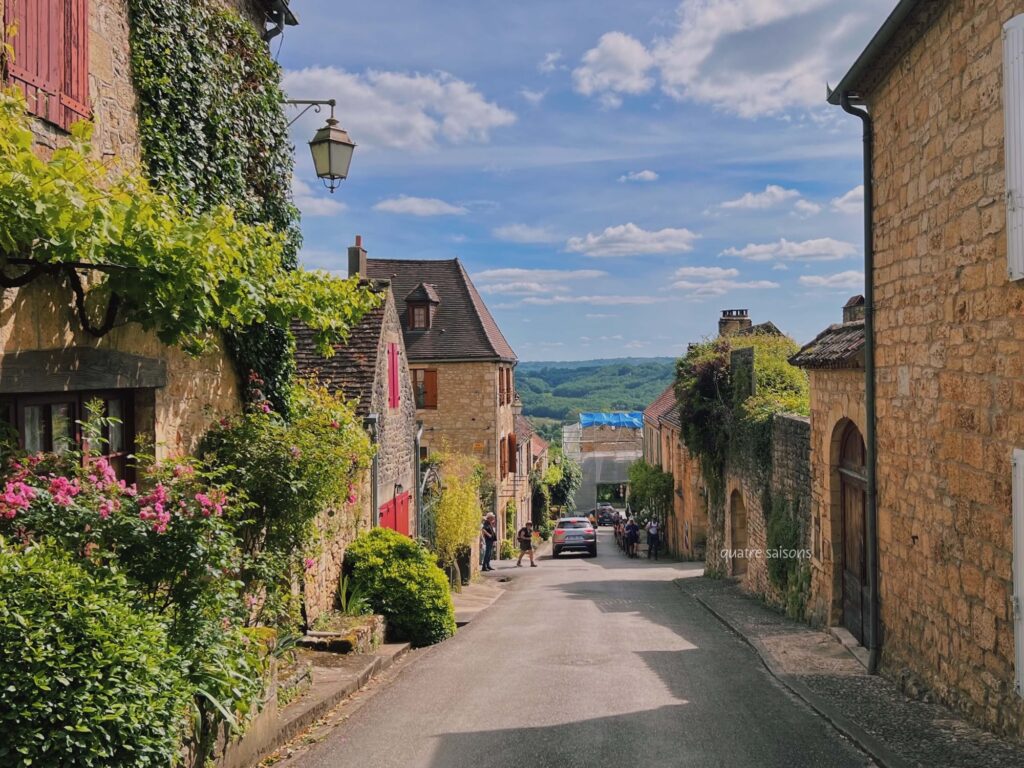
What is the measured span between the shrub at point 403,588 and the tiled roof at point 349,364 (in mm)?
2428

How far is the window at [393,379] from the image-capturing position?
14914mm

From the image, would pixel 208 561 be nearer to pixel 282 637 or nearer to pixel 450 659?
pixel 282 637

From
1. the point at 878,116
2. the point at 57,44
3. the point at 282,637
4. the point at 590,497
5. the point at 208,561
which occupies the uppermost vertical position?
the point at 878,116

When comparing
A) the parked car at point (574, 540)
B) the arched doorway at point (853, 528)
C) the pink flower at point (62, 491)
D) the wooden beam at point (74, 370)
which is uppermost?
the wooden beam at point (74, 370)

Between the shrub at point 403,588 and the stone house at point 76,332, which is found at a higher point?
the stone house at point 76,332

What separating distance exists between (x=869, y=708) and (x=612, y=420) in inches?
2803

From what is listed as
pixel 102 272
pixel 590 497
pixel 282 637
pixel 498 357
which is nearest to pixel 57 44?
pixel 102 272

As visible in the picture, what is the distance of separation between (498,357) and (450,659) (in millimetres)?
19067

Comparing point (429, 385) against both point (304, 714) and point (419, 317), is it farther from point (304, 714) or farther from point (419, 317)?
point (304, 714)

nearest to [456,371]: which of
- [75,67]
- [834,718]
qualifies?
[834,718]

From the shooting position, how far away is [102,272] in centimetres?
561

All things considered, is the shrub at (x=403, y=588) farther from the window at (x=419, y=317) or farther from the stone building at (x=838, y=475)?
the window at (x=419, y=317)

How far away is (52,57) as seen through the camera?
5.29 meters

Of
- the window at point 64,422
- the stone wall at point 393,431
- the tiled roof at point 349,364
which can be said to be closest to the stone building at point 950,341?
the window at point 64,422
